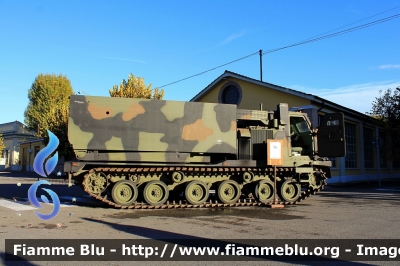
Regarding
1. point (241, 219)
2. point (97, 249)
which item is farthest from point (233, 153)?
point (97, 249)

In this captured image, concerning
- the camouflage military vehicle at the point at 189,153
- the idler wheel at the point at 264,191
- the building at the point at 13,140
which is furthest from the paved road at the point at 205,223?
the building at the point at 13,140

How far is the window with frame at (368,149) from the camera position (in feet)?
88.9

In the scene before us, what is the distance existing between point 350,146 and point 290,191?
49.1ft

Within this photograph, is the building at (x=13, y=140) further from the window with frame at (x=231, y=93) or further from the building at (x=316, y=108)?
the building at (x=316, y=108)

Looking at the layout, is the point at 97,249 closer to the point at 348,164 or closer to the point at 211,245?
the point at 211,245

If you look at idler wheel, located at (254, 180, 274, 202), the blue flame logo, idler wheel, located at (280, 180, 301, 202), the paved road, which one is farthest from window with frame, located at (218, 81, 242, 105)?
the blue flame logo

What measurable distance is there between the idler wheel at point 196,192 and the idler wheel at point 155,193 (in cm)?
67

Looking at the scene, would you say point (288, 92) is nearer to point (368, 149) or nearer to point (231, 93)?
point (231, 93)

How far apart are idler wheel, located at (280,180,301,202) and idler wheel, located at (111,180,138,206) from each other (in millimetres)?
4757

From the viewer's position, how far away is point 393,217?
30.8ft

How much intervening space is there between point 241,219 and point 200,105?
12.8 ft

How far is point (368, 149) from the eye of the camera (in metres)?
27.6

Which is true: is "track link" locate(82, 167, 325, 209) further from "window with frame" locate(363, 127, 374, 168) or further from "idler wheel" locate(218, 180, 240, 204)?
"window with frame" locate(363, 127, 374, 168)

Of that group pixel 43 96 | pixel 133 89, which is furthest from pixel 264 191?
pixel 43 96
